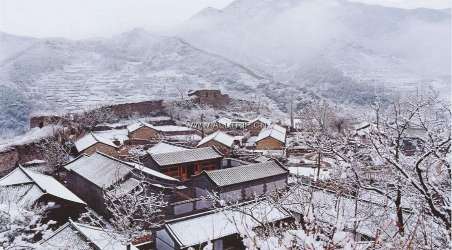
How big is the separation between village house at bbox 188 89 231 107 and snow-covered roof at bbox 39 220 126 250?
51676 millimetres

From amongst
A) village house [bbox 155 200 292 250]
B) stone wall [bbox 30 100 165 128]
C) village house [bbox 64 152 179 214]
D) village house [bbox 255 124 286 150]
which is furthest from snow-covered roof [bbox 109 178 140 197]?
stone wall [bbox 30 100 165 128]

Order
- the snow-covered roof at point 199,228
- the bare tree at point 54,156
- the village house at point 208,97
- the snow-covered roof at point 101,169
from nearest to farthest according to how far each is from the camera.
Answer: the snow-covered roof at point 199,228
the snow-covered roof at point 101,169
the bare tree at point 54,156
the village house at point 208,97

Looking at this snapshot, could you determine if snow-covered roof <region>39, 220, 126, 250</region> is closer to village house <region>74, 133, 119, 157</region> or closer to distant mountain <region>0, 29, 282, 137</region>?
village house <region>74, 133, 119, 157</region>

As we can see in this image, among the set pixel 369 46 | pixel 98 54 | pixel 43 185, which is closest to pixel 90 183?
pixel 43 185

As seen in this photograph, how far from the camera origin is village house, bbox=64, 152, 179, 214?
→ 2086cm

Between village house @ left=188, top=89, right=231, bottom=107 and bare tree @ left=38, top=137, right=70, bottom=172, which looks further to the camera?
village house @ left=188, top=89, right=231, bottom=107

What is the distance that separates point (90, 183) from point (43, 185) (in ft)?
9.70

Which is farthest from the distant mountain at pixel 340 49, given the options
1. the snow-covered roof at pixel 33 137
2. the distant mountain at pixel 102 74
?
the snow-covered roof at pixel 33 137

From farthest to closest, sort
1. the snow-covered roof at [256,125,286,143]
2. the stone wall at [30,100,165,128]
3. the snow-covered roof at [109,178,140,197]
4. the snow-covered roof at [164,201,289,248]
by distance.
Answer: the stone wall at [30,100,165,128] → the snow-covered roof at [256,125,286,143] → the snow-covered roof at [109,178,140,197] → the snow-covered roof at [164,201,289,248]

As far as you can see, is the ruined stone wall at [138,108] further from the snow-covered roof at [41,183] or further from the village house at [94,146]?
the snow-covered roof at [41,183]

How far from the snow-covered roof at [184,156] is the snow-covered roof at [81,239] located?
414 inches

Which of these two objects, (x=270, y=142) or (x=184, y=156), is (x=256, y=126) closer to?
(x=270, y=142)

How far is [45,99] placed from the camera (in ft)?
260

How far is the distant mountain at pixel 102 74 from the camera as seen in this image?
7762cm
